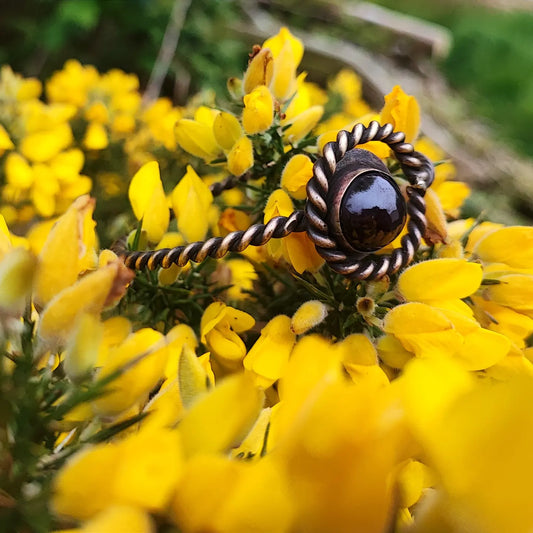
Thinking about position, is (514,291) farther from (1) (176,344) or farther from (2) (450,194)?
(1) (176,344)

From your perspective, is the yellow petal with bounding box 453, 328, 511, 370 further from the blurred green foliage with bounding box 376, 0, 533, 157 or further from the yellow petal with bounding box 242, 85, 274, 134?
the blurred green foliage with bounding box 376, 0, 533, 157

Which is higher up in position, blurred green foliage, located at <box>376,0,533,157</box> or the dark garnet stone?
blurred green foliage, located at <box>376,0,533,157</box>

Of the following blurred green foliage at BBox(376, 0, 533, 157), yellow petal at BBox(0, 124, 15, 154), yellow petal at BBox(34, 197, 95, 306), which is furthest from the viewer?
blurred green foliage at BBox(376, 0, 533, 157)

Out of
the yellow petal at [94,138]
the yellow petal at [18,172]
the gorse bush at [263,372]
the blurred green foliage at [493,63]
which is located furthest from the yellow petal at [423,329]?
the blurred green foliage at [493,63]

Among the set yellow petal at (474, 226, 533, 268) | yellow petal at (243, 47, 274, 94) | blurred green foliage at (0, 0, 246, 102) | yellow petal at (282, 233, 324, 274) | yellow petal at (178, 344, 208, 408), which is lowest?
blurred green foliage at (0, 0, 246, 102)

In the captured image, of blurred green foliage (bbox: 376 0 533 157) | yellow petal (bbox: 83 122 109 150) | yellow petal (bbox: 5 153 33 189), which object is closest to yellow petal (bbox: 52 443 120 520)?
yellow petal (bbox: 5 153 33 189)

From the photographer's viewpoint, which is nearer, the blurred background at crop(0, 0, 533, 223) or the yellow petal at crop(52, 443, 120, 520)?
the yellow petal at crop(52, 443, 120, 520)

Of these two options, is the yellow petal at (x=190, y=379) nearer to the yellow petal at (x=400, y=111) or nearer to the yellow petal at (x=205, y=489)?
the yellow petal at (x=205, y=489)

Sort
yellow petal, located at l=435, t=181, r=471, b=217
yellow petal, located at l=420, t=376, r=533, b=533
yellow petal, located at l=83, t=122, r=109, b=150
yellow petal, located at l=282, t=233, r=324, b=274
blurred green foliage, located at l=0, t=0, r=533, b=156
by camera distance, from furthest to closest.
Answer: blurred green foliage, located at l=0, t=0, r=533, b=156
yellow petal, located at l=83, t=122, r=109, b=150
yellow petal, located at l=435, t=181, r=471, b=217
yellow petal, located at l=282, t=233, r=324, b=274
yellow petal, located at l=420, t=376, r=533, b=533
